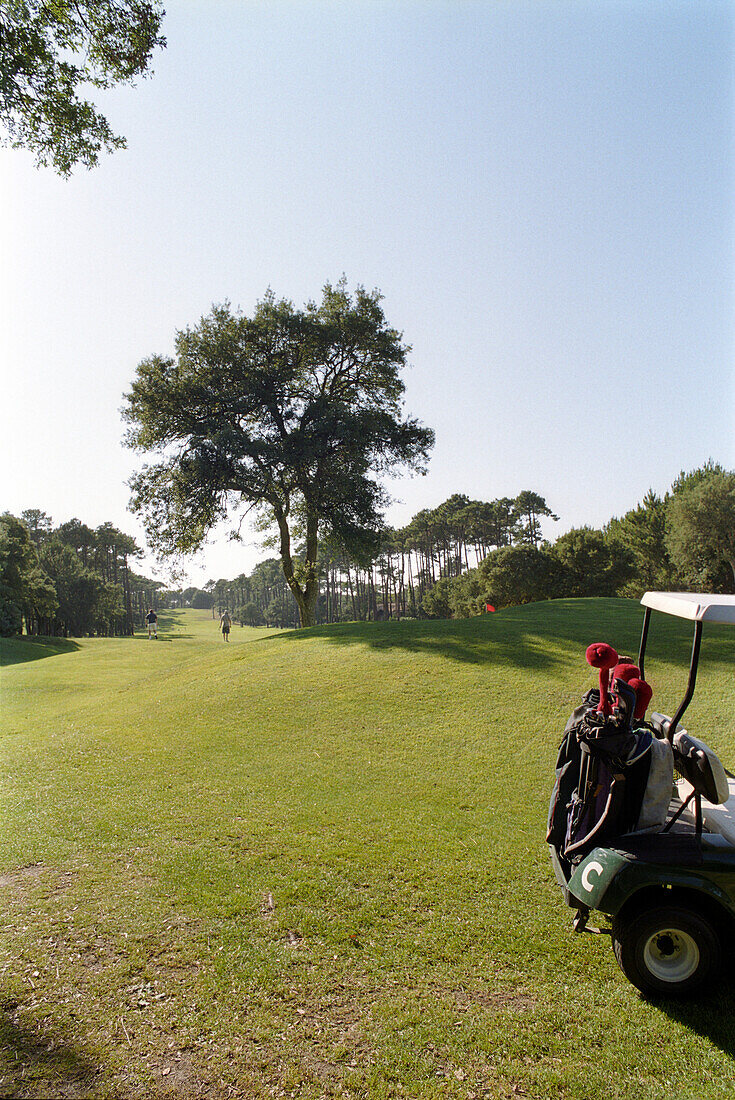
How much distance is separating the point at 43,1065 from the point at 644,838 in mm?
3941

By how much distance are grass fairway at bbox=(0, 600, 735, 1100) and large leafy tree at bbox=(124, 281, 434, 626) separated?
1651 cm

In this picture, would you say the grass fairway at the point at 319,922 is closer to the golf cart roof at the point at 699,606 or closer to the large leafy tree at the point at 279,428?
the golf cart roof at the point at 699,606

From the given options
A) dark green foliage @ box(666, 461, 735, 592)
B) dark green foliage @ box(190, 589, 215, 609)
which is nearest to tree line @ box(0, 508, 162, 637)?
dark green foliage @ box(666, 461, 735, 592)

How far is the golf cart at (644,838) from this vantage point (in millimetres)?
3771

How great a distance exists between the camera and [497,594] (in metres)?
50.2

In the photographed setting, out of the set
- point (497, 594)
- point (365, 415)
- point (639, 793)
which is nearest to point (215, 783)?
point (639, 793)

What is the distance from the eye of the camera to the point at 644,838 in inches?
159

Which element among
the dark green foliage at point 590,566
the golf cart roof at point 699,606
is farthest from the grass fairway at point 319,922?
the dark green foliage at point 590,566

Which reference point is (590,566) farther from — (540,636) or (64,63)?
(64,63)

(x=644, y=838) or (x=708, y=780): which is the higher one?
(x=708, y=780)

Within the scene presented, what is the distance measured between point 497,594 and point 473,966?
47.2 meters

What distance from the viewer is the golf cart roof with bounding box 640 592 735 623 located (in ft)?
14.1

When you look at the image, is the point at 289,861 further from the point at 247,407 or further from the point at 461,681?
the point at 247,407

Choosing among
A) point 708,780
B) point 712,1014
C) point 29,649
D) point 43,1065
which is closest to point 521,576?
point 29,649
